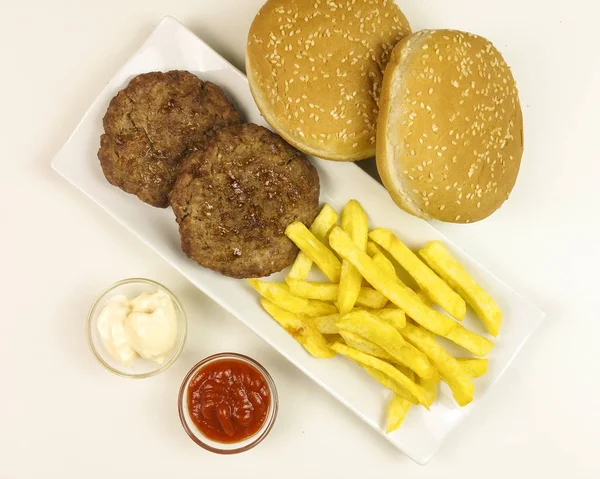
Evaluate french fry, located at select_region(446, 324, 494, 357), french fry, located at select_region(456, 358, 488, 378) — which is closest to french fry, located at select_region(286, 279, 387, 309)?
french fry, located at select_region(446, 324, 494, 357)

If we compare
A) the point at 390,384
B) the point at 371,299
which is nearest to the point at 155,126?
the point at 371,299

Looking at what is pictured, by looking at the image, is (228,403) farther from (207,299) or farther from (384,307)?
(384,307)

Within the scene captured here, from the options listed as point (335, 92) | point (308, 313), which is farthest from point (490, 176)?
point (308, 313)

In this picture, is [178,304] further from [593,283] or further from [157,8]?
[593,283]

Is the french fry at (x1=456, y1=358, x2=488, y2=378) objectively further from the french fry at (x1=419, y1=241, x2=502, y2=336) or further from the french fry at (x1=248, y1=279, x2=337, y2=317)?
the french fry at (x1=248, y1=279, x2=337, y2=317)

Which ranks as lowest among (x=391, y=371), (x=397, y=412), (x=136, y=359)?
(x=136, y=359)

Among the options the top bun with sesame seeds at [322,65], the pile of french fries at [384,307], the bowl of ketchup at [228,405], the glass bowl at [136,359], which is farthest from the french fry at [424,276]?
the glass bowl at [136,359]

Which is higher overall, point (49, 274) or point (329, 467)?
point (49, 274)
